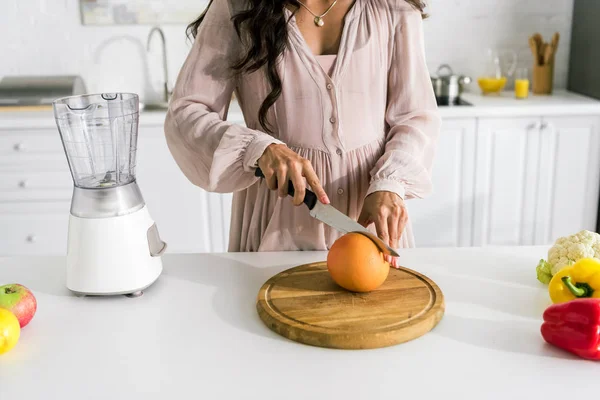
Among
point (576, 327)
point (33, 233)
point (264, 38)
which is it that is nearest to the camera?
point (576, 327)

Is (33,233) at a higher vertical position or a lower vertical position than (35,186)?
lower

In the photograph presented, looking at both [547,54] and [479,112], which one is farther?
[547,54]

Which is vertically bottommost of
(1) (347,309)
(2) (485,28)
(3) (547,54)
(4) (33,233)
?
(4) (33,233)

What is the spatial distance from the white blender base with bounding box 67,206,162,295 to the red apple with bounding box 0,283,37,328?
10 cm

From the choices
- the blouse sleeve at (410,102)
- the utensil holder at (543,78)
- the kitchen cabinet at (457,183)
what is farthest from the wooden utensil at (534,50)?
the blouse sleeve at (410,102)

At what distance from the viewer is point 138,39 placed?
10.9 feet

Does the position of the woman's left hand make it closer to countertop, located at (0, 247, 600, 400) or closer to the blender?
countertop, located at (0, 247, 600, 400)

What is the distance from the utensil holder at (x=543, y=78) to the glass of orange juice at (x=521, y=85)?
0.22ft

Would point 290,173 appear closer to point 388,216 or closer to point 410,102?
point 388,216

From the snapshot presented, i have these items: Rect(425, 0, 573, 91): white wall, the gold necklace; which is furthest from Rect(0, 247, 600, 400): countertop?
Rect(425, 0, 573, 91): white wall

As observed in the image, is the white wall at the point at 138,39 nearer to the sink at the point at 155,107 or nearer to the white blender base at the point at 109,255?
the sink at the point at 155,107

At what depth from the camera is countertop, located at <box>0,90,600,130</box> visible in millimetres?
2844

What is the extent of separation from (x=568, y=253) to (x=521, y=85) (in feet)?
6.97

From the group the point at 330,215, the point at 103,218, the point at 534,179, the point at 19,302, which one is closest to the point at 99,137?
the point at 103,218
